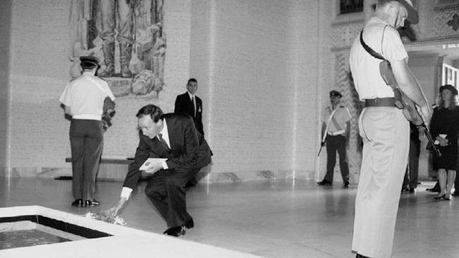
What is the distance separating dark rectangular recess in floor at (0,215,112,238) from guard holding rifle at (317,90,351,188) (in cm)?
764

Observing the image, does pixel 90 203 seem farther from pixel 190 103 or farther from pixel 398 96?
pixel 398 96

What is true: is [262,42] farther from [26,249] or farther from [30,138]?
[26,249]

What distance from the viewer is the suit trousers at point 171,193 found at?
4.79 metres

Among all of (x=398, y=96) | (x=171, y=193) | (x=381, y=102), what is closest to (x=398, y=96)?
(x=398, y=96)

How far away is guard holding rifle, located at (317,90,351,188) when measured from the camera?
10969 millimetres

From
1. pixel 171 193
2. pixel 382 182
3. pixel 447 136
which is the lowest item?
pixel 171 193

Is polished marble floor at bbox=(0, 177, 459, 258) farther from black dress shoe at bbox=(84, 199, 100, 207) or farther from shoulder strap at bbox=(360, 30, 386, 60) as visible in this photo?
shoulder strap at bbox=(360, 30, 386, 60)

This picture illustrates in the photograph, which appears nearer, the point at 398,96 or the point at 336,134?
the point at 398,96

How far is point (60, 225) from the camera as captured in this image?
3.64 m

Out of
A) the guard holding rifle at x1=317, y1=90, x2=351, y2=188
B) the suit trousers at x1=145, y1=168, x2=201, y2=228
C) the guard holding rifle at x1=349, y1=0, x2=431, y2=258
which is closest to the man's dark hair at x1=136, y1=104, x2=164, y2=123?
the suit trousers at x1=145, y1=168, x2=201, y2=228

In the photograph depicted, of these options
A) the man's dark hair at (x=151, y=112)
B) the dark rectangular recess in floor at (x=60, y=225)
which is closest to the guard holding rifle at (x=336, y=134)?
the man's dark hair at (x=151, y=112)

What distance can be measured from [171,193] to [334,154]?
679 cm

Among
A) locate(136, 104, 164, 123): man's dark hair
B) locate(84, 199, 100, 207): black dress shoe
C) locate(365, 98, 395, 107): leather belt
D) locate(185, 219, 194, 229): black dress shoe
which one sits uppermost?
locate(365, 98, 395, 107): leather belt

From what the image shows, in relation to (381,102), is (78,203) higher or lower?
lower
